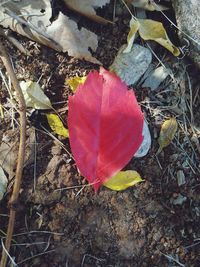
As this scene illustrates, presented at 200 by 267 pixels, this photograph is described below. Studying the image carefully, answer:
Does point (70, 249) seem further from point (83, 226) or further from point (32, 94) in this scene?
point (32, 94)

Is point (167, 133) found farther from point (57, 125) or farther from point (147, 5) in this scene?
point (147, 5)

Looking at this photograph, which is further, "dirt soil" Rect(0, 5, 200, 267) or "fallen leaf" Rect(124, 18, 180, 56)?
"fallen leaf" Rect(124, 18, 180, 56)

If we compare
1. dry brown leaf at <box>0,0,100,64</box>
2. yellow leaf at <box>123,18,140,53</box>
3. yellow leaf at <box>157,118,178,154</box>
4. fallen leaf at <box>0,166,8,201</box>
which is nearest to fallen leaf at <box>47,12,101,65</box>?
dry brown leaf at <box>0,0,100,64</box>

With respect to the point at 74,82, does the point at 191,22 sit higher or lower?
higher

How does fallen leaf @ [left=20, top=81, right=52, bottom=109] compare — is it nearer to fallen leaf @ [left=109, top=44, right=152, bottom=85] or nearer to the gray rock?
fallen leaf @ [left=109, top=44, right=152, bottom=85]

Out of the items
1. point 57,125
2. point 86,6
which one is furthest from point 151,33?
point 57,125

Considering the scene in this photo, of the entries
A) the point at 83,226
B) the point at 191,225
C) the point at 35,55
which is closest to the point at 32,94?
the point at 35,55

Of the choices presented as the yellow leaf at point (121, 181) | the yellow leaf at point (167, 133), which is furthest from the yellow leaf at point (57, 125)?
the yellow leaf at point (167, 133)
